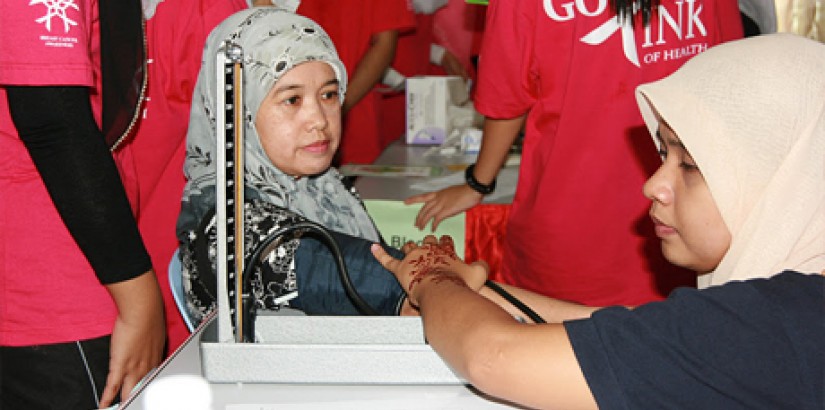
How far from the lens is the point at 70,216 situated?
1.30m

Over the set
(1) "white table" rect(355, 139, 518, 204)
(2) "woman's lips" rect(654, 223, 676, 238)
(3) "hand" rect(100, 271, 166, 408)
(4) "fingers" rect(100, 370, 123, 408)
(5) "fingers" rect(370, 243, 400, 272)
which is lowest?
(1) "white table" rect(355, 139, 518, 204)

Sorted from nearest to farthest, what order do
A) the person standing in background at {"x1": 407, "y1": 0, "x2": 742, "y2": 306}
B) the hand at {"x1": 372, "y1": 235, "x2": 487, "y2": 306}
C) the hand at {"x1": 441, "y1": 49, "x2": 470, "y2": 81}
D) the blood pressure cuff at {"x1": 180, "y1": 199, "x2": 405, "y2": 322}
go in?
1. the hand at {"x1": 372, "y1": 235, "x2": 487, "y2": 306}
2. the blood pressure cuff at {"x1": 180, "y1": 199, "x2": 405, "y2": 322}
3. the person standing in background at {"x1": 407, "y1": 0, "x2": 742, "y2": 306}
4. the hand at {"x1": 441, "y1": 49, "x2": 470, "y2": 81}

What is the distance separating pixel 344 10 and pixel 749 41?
7.11ft

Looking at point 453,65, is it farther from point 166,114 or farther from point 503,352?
point 503,352

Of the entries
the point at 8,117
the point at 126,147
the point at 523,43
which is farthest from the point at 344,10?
the point at 8,117

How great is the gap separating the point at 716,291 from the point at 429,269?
462mm

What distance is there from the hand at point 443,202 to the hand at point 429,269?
0.98 meters

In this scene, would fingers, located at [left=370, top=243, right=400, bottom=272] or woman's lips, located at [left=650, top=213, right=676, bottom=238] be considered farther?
fingers, located at [left=370, top=243, right=400, bottom=272]

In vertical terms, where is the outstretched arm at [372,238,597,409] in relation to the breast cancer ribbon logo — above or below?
below

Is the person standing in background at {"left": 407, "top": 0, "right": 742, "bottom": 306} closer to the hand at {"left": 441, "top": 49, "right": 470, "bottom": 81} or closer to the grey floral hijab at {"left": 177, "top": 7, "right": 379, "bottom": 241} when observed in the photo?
the grey floral hijab at {"left": 177, "top": 7, "right": 379, "bottom": 241}

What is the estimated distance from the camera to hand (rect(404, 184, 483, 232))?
7.99 feet

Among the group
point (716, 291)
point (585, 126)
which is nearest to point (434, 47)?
point (585, 126)

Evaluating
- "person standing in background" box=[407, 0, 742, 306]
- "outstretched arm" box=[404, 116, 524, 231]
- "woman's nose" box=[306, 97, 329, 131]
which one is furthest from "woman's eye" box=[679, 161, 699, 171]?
"outstretched arm" box=[404, 116, 524, 231]

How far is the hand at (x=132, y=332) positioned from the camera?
1.37 m
